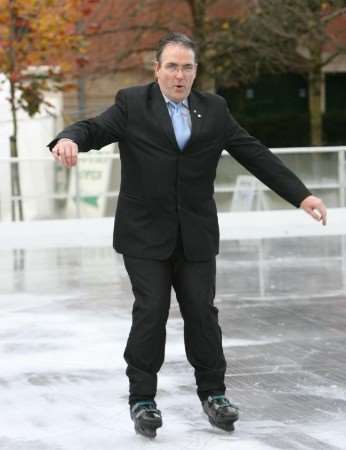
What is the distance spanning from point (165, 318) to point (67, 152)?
38.4 inches

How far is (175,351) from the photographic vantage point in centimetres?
852

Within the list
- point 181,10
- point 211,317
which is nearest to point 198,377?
point 211,317

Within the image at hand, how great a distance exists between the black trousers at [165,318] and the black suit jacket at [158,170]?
8 centimetres

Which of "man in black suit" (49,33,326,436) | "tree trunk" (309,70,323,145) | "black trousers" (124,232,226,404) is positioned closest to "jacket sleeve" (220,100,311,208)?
"man in black suit" (49,33,326,436)

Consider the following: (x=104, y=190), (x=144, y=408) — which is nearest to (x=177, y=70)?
(x=144, y=408)

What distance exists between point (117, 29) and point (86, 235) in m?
13.7

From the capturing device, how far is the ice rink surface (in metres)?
6.21

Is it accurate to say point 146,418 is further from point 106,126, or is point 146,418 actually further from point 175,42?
point 175,42

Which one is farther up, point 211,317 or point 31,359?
point 211,317

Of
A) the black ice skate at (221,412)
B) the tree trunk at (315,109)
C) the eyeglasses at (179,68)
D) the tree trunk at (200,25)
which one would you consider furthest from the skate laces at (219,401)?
the tree trunk at (315,109)

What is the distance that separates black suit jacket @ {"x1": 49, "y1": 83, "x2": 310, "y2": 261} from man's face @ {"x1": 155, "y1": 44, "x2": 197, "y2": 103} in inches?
3.7

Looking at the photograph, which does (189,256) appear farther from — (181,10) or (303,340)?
(181,10)

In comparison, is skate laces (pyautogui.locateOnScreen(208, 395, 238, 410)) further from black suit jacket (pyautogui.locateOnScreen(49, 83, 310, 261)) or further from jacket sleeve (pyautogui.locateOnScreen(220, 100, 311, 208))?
jacket sleeve (pyautogui.locateOnScreen(220, 100, 311, 208))

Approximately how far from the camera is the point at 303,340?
29.3 ft
